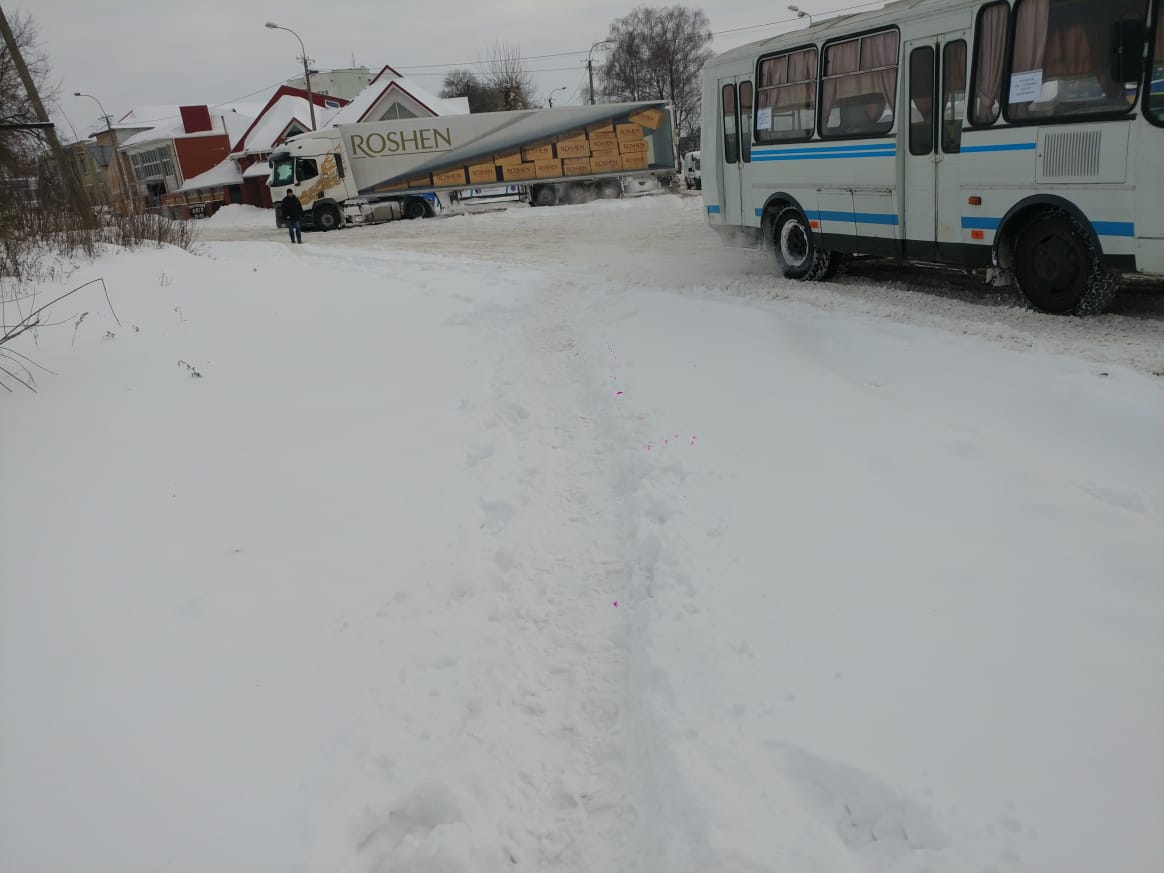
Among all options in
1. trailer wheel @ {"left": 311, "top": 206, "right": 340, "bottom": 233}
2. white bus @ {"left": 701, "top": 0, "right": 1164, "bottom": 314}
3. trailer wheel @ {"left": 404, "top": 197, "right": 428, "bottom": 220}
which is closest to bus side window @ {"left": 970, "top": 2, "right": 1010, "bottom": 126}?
white bus @ {"left": 701, "top": 0, "right": 1164, "bottom": 314}

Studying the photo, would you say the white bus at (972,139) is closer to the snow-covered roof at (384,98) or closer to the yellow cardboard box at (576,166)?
the yellow cardboard box at (576,166)

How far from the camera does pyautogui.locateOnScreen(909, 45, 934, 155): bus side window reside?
8672mm

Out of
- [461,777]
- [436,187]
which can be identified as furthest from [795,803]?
[436,187]

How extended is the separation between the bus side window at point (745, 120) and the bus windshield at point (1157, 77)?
18.9 ft

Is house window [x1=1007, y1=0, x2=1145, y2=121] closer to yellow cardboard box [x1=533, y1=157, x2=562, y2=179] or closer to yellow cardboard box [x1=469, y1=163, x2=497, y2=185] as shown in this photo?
yellow cardboard box [x1=533, y1=157, x2=562, y2=179]

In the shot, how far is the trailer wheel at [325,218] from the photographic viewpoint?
29.8 meters

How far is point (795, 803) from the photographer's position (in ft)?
8.49

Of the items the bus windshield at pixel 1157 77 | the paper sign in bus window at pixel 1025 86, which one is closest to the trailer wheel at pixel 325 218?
the paper sign in bus window at pixel 1025 86

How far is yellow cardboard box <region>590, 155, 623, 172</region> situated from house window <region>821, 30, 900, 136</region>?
76.2ft

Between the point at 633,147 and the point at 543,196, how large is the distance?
14.2ft

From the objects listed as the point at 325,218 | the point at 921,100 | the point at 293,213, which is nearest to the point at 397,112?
the point at 325,218

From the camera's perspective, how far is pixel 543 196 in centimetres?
3209

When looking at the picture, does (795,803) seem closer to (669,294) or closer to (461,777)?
(461,777)

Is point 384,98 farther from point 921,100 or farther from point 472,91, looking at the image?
point 921,100
